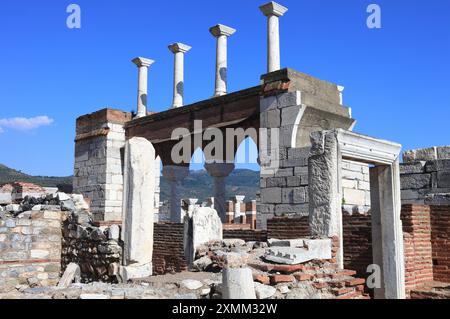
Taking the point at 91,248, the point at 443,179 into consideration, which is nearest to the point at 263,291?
the point at 443,179

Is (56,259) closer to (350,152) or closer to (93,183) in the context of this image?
(93,183)

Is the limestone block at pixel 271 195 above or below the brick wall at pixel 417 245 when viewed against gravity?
above

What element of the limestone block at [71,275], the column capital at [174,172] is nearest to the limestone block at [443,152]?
the limestone block at [71,275]

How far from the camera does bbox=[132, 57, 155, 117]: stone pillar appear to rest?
16000 mm

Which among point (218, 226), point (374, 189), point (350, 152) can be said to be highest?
point (350, 152)

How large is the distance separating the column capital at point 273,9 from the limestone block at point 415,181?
541 cm

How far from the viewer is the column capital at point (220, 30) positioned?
534 inches

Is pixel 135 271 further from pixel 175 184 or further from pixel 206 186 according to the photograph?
pixel 206 186

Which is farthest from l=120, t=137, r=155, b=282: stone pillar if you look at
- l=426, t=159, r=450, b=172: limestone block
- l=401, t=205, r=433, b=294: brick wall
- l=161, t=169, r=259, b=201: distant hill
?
l=161, t=169, r=259, b=201: distant hill

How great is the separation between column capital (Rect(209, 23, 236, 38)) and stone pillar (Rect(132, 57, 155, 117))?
3520 mm

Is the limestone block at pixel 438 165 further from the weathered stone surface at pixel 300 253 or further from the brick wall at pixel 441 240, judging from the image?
the weathered stone surface at pixel 300 253

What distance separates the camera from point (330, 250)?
6301 millimetres

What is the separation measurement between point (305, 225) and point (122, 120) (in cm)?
896
